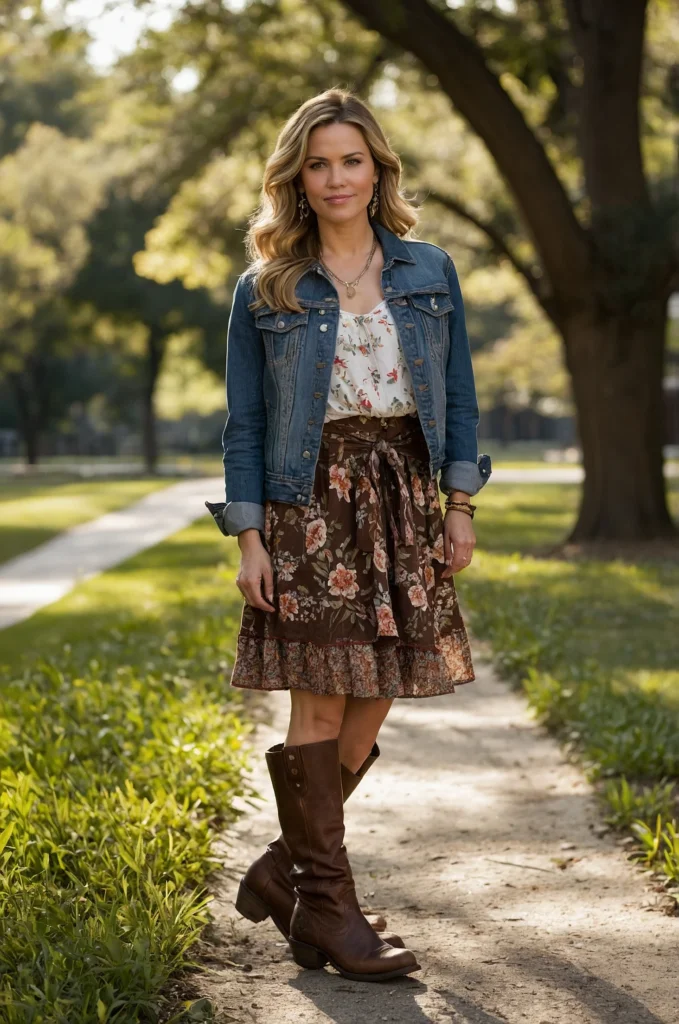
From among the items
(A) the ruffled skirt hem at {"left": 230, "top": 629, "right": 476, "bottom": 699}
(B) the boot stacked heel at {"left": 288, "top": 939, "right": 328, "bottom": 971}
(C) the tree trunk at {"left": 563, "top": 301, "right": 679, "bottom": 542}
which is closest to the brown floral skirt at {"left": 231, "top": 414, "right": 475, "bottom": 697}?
(A) the ruffled skirt hem at {"left": 230, "top": 629, "right": 476, "bottom": 699}

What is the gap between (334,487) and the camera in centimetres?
351

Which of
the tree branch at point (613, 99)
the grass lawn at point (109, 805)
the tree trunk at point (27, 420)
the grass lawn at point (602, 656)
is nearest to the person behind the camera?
the grass lawn at point (109, 805)

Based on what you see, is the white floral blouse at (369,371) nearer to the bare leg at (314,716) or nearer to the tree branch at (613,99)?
the bare leg at (314,716)

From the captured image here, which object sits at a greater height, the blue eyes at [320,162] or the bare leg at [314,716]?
the blue eyes at [320,162]

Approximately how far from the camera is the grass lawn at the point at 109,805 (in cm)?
321

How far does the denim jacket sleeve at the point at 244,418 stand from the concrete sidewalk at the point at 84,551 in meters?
6.64

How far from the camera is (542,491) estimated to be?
2416 centimetres

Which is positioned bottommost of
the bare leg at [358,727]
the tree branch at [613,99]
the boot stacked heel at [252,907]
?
the boot stacked heel at [252,907]

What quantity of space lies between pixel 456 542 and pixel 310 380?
551 mm

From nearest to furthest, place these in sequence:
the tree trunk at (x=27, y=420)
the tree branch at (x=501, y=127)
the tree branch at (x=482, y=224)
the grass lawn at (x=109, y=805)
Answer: the grass lawn at (x=109, y=805)
the tree branch at (x=501, y=127)
the tree branch at (x=482, y=224)
the tree trunk at (x=27, y=420)

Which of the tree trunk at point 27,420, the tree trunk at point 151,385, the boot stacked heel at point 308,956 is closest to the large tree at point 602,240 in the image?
the boot stacked heel at point 308,956

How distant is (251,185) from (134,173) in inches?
63.0

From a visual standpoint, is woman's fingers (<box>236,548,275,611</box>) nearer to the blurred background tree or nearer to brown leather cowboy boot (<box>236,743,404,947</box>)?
brown leather cowboy boot (<box>236,743,404,947</box>)

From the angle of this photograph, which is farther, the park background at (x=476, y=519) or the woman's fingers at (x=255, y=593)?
the park background at (x=476, y=519)
